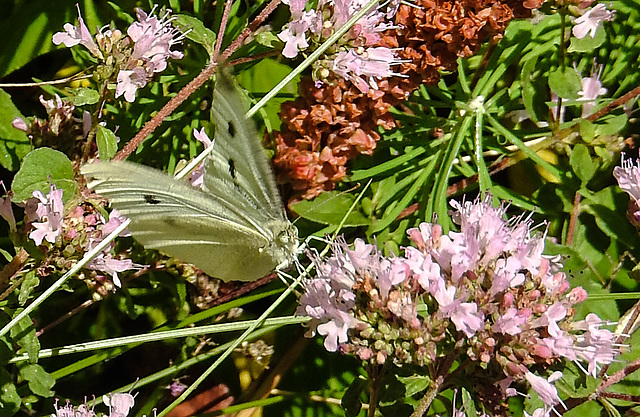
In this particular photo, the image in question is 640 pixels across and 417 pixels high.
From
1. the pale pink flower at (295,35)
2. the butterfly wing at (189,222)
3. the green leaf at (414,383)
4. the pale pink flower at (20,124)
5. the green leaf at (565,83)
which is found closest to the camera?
the butterfly wing at (189,222)

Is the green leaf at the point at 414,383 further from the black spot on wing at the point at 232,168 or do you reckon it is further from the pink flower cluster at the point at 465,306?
the black spot on wing at the point at 232,168

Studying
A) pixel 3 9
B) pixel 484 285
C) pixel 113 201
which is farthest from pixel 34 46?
pixel 484 285

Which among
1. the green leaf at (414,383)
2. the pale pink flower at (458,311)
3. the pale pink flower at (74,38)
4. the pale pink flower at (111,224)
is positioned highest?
the pale pink flower at (74,38)

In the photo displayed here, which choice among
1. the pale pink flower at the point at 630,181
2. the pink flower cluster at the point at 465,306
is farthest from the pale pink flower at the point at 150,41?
the pale pink flower at the point at 630,181

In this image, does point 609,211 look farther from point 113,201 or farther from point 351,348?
point 113,201

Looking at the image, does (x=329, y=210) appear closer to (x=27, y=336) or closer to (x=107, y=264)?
(x=107, y=264)

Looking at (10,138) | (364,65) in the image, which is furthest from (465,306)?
(10,138)

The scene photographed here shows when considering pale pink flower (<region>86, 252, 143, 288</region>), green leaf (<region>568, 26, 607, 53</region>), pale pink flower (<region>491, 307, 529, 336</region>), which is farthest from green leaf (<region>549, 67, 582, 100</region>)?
pale pink flower (<region>86, 252, 143, 288</region>)

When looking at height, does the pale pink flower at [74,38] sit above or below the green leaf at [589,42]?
above
